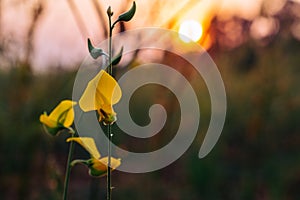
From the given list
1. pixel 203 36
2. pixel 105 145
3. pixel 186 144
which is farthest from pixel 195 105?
pixel 105 145

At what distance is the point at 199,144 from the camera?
330 cm

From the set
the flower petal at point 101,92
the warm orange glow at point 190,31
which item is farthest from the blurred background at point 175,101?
the flower petal at point 101,92

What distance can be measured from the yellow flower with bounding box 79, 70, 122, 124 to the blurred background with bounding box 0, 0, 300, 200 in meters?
0.70

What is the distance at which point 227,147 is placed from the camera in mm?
4023

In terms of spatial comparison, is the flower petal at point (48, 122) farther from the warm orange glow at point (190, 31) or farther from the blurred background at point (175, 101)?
the warm orange glow at point (190, 31)

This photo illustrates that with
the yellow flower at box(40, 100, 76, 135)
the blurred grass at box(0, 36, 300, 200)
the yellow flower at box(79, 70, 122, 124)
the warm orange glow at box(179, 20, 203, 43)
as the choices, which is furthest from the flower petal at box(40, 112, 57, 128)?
the warm orange glow at box(179, 20, 203, 43)

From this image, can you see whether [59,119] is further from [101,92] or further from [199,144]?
[199,144]

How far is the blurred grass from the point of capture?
7.61 ft

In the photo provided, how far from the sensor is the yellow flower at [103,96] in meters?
0.70

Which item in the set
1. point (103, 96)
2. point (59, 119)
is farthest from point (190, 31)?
point (103, 96)

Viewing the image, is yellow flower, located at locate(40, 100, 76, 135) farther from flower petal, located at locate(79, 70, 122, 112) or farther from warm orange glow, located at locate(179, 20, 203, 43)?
warm orange glow, located at locate(179, 20, 203, 43)

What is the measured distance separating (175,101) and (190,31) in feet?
2.02

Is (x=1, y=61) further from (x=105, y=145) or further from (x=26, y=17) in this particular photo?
(x=105, y=145)

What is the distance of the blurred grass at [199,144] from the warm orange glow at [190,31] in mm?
562
